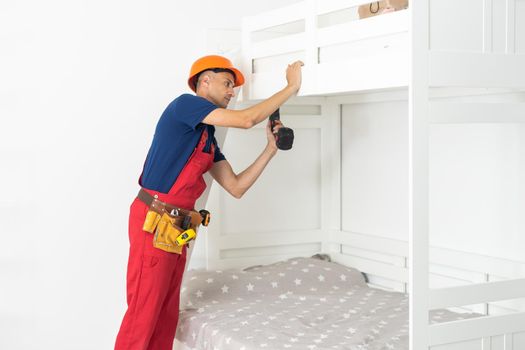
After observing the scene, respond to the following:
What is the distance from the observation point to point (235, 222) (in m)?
4.14

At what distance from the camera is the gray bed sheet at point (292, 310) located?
10.0 feet

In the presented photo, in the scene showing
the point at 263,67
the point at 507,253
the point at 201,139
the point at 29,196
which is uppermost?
the point at 263,67

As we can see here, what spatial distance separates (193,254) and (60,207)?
0.74m

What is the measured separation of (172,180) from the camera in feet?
10.4

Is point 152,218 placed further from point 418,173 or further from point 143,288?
point 418,173

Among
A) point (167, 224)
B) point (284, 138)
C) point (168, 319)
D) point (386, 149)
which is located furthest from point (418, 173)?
point (386, 149)

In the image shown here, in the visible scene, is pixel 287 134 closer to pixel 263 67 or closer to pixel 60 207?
pixel 263 67

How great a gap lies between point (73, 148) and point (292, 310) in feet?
4.03

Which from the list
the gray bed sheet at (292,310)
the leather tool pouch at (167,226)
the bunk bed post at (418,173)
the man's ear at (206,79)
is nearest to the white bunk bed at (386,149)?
the bunk bed post at (418,173)

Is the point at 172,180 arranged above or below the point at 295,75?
below

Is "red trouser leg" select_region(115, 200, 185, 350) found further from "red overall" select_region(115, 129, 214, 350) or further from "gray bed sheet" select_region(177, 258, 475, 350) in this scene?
"gray bed sheet" select_region(177, 258, 475, 350)

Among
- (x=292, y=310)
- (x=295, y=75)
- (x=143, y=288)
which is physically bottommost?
(x=292, y=310)

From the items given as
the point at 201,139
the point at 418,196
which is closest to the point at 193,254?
the point at 201,139

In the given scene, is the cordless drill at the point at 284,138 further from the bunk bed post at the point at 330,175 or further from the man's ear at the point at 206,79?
the bunk bed post at the point at 330,175
